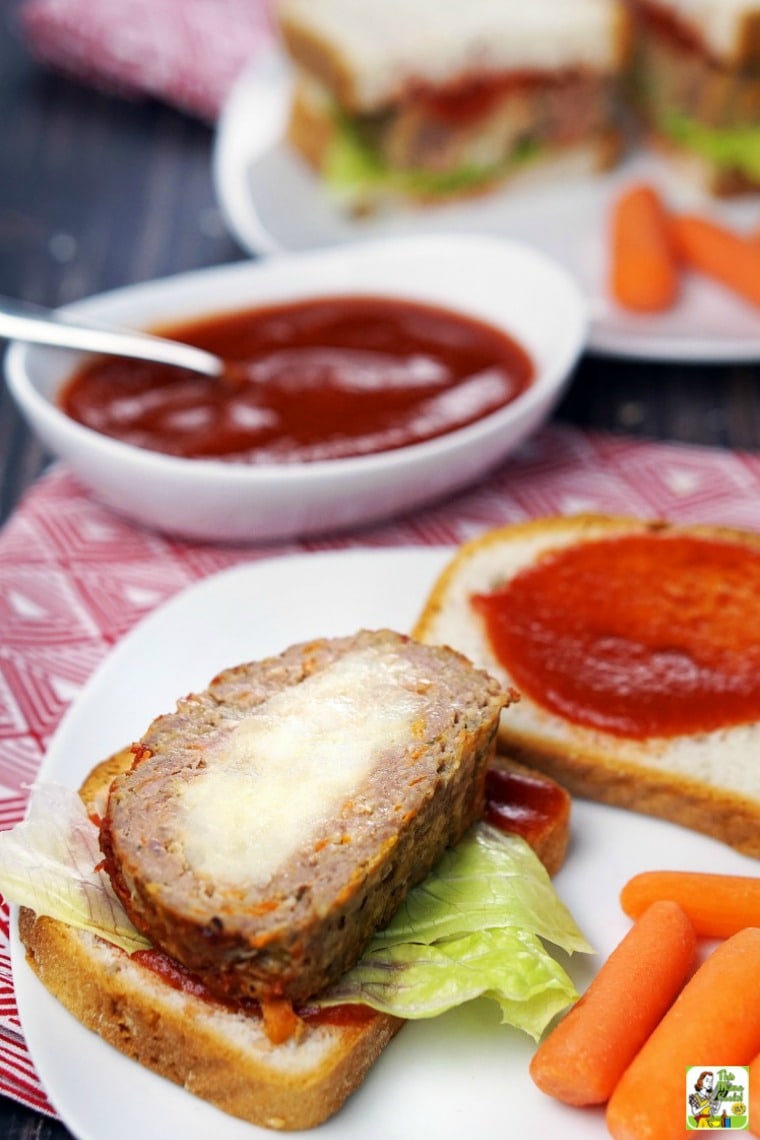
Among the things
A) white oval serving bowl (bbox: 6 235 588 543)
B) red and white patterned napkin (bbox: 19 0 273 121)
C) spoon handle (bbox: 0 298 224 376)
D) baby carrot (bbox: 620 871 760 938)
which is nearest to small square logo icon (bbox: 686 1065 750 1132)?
baby carrot (bbox: 620 871 760 938)

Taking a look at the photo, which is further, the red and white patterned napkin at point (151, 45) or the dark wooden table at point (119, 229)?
the red and white patterned napkin at point (151, 45)

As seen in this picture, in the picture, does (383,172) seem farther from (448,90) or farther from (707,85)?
(707,85)

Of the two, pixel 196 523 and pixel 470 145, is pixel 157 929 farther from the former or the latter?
pixel 470 145

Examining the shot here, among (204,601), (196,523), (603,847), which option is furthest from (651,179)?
(603,847)

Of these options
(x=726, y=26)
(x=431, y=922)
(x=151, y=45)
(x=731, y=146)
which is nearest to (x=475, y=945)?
(x=431, y=922)

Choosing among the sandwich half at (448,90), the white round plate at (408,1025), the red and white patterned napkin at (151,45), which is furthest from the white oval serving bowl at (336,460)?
the red and white patterned napkin at (151,45)

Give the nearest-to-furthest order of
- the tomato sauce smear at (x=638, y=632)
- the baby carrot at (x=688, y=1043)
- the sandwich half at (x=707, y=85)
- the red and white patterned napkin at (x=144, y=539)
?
the baby carrot at (x=688, y=1043) < the tomato sauce smear at (x=638, y=632) < the red and white patterned napkin at (x=144, y=539) < the sandwich half at (x=707, y=85)

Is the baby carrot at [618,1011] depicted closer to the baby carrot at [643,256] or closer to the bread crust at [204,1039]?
the bread crust at [204,1039]
